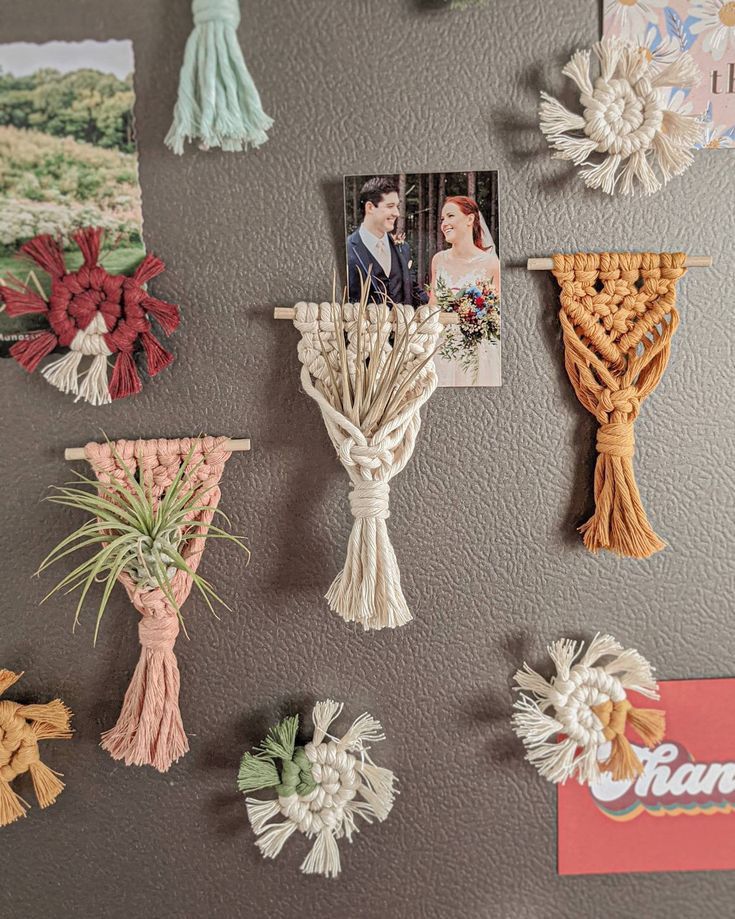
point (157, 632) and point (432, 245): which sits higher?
point (432, 245)

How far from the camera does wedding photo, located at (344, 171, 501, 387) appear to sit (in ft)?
2.82

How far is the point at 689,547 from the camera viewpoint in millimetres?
921

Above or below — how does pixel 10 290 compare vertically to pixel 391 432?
above

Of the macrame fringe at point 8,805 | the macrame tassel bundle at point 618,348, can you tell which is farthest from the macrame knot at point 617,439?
the macrame fringe at point 8,805

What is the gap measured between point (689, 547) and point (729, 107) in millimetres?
594

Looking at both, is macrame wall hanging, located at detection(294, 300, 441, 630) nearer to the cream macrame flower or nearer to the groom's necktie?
the groom's necktie

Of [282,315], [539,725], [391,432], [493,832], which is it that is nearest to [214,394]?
[282,315]

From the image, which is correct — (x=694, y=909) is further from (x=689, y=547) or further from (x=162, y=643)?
(x=162, y=643)

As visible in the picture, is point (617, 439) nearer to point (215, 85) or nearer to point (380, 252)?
point (380, 252)

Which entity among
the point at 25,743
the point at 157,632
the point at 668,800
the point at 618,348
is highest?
the point at 618,348

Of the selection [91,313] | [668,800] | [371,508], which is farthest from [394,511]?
[668,800]

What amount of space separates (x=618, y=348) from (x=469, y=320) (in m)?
0.20

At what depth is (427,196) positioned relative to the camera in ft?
2.82

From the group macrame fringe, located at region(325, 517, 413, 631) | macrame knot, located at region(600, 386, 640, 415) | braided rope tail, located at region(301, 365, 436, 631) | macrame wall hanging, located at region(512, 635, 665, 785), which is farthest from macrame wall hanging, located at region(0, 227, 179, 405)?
macrame wall hanging, located at region(512, 635, 665, 785)
